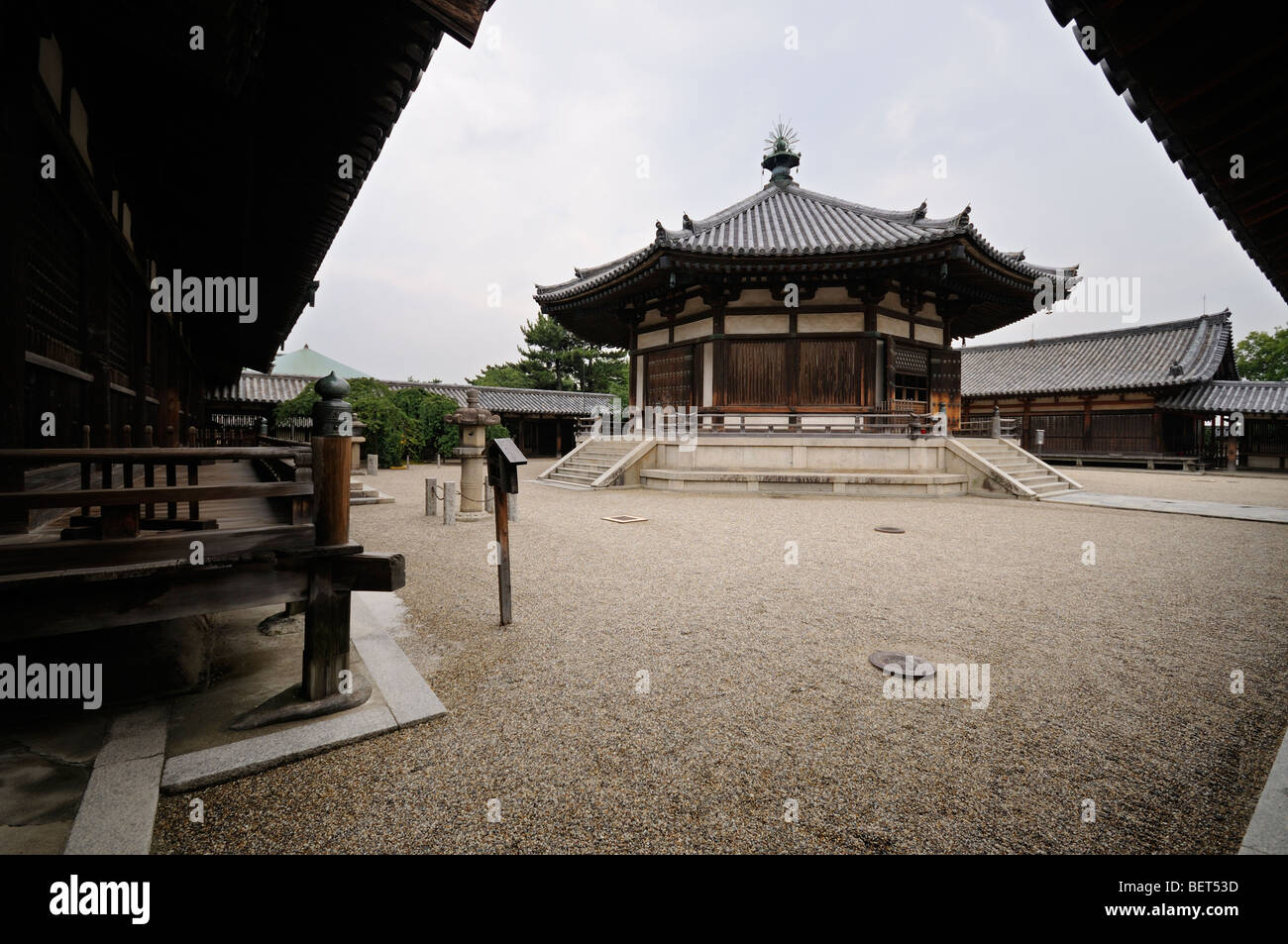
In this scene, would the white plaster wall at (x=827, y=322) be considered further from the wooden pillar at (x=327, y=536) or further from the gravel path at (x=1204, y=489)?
the wooden pillar at (x=327, y=536)

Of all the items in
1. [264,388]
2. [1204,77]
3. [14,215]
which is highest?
[264,388]

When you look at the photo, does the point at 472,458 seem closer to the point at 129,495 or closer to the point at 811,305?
the point at 129,495

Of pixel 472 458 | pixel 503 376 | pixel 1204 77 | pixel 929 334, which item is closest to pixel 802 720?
pixel 1204 77

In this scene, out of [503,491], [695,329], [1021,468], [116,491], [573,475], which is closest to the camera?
[116,491]

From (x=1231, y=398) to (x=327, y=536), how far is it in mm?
34777

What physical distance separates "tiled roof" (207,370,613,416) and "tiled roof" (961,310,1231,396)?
22791 mm

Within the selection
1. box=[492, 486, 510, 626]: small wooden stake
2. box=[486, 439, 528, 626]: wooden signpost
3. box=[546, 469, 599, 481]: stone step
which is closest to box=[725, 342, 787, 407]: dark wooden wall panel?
box=[546, 469, 599, 481]: stone step

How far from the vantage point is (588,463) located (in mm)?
16250

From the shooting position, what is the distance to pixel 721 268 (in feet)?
43.4

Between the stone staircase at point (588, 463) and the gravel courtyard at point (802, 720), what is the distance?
8616 mm

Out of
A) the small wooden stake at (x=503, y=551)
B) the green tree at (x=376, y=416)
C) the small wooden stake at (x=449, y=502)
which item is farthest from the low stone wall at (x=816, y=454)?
the green tree at (x=376, y=416)

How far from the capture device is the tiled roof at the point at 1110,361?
25020 millimetres
